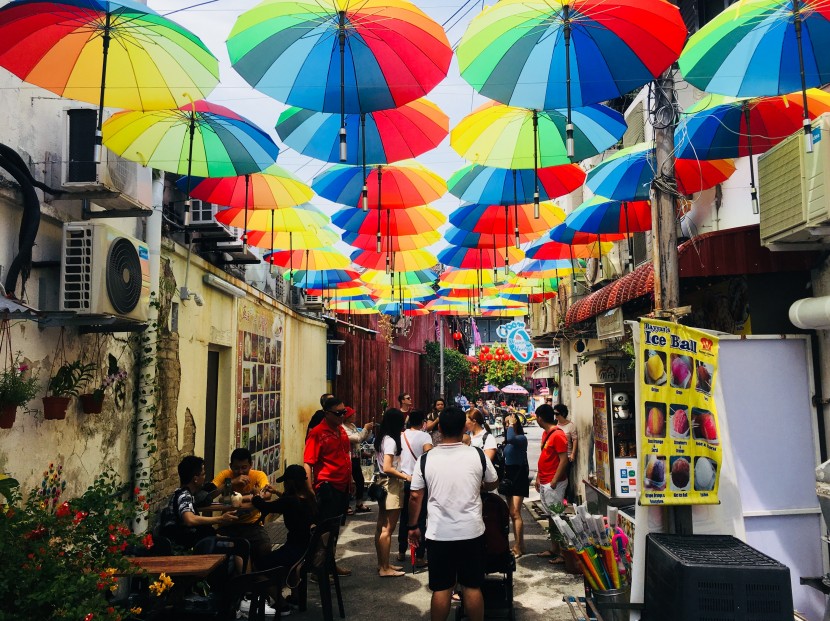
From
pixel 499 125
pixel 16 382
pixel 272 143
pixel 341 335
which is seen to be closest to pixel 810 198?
pixel 499 125

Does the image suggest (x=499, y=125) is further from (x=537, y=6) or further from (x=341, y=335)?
(x=341, y=335)

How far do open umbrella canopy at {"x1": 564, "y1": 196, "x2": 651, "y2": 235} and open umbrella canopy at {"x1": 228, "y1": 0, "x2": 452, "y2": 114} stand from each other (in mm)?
4368

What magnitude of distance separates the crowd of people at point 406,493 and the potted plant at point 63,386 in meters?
1.22

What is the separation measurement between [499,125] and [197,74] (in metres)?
3.27

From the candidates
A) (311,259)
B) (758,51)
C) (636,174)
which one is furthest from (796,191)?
(311,259)

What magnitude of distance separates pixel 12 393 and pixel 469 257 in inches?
402

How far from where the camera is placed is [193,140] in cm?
640

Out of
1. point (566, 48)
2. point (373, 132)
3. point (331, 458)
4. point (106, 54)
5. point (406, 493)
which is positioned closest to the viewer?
point (106, 54)

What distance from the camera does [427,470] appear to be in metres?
5.40

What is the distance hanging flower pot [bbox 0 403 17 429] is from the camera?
4.25m

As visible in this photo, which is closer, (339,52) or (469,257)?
(339,52)

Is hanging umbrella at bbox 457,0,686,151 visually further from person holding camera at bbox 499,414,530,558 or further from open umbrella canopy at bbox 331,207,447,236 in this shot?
person holding camera at bbox 499,414,530,558

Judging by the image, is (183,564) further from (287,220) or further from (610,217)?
(610,217)

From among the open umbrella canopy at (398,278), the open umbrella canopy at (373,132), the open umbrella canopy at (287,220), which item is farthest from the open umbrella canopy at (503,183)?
the open umbrella canopy at (398,278)
